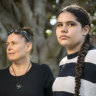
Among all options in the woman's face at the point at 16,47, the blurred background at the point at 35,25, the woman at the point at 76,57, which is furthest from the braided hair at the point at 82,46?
the blurred background at the point at 35,25

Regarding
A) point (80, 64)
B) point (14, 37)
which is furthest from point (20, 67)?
point (80, 64)

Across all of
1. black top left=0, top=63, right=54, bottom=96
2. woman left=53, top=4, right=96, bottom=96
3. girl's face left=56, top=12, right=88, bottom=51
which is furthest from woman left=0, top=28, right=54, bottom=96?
girl's face left=56, top=12, right=88, bottom=51

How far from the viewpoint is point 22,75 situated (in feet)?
9.98

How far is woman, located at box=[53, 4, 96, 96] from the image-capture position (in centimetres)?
210

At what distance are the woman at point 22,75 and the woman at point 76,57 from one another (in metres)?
0.67

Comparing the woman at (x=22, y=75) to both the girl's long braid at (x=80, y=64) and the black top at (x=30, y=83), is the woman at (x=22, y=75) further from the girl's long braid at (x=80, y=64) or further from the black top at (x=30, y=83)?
the girl's long braid at (x=80, y=64)

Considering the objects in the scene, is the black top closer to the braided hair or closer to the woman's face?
the woman's face

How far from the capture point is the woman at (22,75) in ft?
9.72

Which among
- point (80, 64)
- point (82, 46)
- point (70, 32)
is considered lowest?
point (80, 64)

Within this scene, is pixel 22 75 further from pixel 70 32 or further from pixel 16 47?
pixel 70 32

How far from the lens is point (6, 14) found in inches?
238

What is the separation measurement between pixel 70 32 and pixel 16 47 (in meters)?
0.98

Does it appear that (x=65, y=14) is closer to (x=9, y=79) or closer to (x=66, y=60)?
(x=66, y=60)

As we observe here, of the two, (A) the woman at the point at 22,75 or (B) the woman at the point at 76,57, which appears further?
(A) the woman at the point at 22,75
